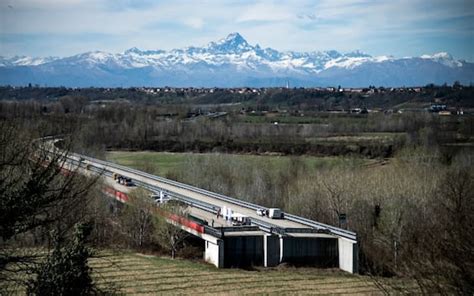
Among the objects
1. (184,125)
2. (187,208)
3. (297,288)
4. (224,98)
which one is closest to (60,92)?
(224,98)

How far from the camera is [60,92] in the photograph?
118250 millimetres

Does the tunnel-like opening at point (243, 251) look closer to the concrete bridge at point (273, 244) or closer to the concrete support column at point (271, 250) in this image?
Result: the concrete bridge at point (273, 244)

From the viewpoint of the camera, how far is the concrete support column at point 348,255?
66.1 ft

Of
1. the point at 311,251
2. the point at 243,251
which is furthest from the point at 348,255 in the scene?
the point at 243,251

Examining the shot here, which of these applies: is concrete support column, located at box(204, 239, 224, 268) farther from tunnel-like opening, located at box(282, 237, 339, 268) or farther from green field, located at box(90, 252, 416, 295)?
tunnel-like opening, located at box(282, 237, 339, 268)

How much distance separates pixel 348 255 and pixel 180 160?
29.5 m

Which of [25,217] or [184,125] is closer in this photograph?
[25,217]

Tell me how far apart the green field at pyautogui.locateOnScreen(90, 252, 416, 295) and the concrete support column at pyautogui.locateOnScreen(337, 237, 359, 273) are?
16.3 inches

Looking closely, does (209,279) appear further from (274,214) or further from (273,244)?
(274,214)

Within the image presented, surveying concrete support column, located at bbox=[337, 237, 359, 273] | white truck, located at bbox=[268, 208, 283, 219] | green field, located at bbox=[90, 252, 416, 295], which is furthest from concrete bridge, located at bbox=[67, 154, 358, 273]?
white truck, located at bbox=[268, 208, 283, 219]

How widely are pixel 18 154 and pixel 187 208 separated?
62.0 ft

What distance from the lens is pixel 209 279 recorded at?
18.0m

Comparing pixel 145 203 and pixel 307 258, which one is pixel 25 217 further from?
pixel 145 203

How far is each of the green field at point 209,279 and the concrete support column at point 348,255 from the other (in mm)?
414
